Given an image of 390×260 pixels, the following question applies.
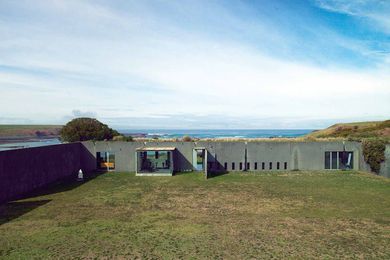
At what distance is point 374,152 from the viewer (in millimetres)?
22797

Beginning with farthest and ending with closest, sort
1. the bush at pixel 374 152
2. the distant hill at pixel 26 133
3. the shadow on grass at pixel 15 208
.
Answer: the distant hill at pixel 26 133 → the bush at pixel 374 152 → the shadow on grass at pixel 15 208

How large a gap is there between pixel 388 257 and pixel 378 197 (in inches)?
329

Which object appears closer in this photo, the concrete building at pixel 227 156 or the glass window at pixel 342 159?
the concrete building at pixel 227 156

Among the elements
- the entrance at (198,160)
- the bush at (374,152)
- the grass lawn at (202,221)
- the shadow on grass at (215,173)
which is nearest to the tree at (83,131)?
the entrance at (198,160)

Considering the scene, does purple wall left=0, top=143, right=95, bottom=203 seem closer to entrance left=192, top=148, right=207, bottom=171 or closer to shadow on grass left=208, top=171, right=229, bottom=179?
entrance left=192, top=148, right=207, bottom=171

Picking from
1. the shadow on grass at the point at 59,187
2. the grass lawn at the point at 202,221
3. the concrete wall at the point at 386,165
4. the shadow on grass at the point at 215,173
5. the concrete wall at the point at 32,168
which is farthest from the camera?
the shadow on grass at the point at 215,173

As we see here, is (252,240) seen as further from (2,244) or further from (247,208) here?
(2,244)

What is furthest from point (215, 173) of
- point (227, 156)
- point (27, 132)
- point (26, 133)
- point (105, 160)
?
point (27, 132)

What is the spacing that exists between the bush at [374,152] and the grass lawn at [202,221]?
12.6 feet

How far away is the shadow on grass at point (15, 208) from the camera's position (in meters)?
12.3

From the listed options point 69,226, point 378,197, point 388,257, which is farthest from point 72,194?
point 378,197

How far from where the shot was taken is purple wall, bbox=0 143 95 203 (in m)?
15.5

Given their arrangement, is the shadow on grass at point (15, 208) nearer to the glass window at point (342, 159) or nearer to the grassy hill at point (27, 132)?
the glass window at point (342, 159)

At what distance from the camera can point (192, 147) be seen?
24.7m
